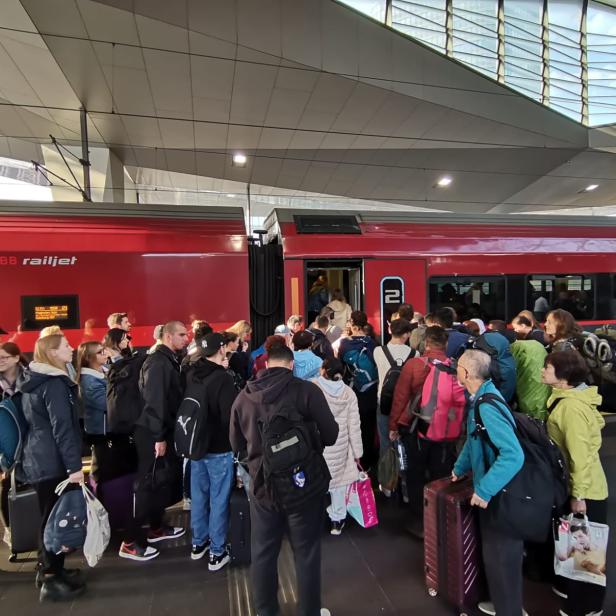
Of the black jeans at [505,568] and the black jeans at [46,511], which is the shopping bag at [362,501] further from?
the black jeans at [46,511]

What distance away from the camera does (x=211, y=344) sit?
2.70m

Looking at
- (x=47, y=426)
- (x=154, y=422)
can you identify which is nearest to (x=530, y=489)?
(x=154, y=422)

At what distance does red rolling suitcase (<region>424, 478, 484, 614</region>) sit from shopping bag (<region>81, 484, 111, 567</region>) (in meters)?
2.07

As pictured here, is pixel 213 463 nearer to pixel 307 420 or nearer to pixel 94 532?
pixel 94 532

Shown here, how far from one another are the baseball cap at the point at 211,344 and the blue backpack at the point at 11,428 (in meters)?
1.20

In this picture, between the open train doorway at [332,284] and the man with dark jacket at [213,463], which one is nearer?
the man with dark jacket at [213,463]

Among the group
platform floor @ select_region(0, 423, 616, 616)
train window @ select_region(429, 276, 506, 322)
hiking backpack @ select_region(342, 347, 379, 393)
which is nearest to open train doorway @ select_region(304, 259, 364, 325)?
train window @ select_region(429, 276, 506, 322)

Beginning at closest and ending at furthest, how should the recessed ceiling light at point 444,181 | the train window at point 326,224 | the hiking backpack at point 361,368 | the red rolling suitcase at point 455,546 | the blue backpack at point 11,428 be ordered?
the red rolling suitcase at point 455,546 → the blue backpack at point 11,428 → the hiking backpack at point 361,368 → the train window at point 326,224 → the recessed ceiling light at point 444,181

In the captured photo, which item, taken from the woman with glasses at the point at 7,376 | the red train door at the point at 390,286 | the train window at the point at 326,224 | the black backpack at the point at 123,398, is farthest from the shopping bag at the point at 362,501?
the train window at the point at 326,224

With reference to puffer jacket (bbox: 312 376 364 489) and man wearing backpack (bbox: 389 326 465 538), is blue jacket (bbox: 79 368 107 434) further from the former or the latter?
man wearing backpack (bbox: 389 326 465 538)

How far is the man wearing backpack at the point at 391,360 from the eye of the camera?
10.8ft

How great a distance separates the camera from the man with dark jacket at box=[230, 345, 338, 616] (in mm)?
2006

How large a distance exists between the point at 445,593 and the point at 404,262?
4.90m

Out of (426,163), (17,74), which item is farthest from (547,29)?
(17,74)
